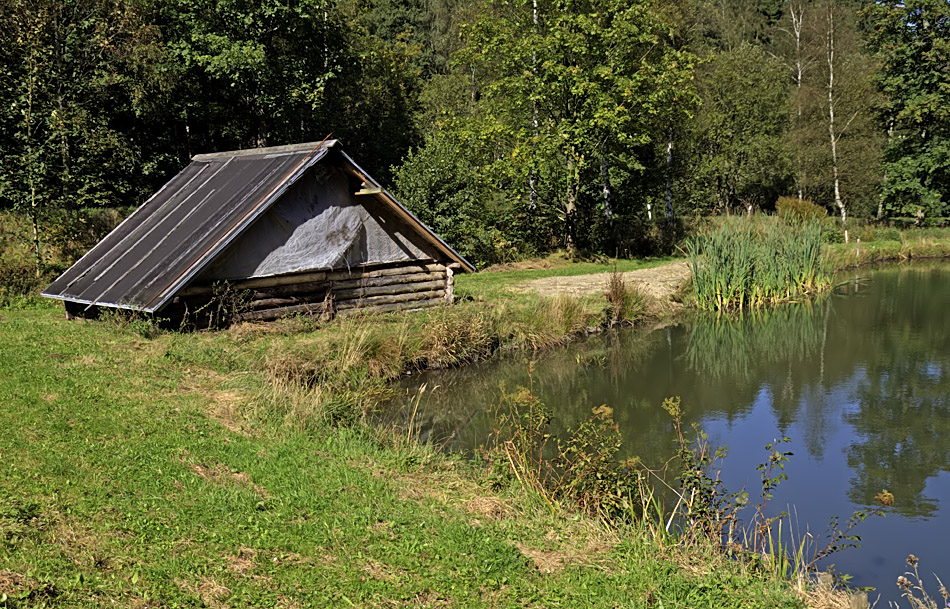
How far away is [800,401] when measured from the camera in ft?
41.0

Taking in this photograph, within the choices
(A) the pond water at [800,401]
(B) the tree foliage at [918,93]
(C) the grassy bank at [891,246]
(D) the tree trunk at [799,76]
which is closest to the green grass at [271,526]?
(A) the pond water at [800,401]

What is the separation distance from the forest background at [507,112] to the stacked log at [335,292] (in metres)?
Result: 6.11

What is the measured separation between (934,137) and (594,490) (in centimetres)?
3429

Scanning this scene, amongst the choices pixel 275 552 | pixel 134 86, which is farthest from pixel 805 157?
pixel 275 552

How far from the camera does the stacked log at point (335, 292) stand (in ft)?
44.2

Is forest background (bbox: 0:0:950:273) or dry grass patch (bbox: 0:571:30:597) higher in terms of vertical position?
forest background (bbox: 0:0:950:273)

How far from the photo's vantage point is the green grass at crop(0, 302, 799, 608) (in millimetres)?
5020

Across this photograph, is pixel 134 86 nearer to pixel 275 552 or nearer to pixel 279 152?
pixel 279 152

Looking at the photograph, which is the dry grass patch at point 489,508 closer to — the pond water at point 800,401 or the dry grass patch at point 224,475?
the dry grass patch at point 224,475

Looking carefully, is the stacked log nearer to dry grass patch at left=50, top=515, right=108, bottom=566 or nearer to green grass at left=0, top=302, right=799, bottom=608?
green grass at left=0, top=302, right=799, bottom=608

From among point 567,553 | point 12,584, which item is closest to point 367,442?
point 567,553

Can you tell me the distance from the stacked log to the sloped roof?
65 cm

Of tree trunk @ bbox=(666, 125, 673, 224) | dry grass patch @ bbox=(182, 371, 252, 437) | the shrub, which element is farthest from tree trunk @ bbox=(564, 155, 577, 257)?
dry grass patch @ bbox=(182, 371, 252, 437)

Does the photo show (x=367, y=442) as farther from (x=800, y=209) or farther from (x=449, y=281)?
(x=800, y=209)
